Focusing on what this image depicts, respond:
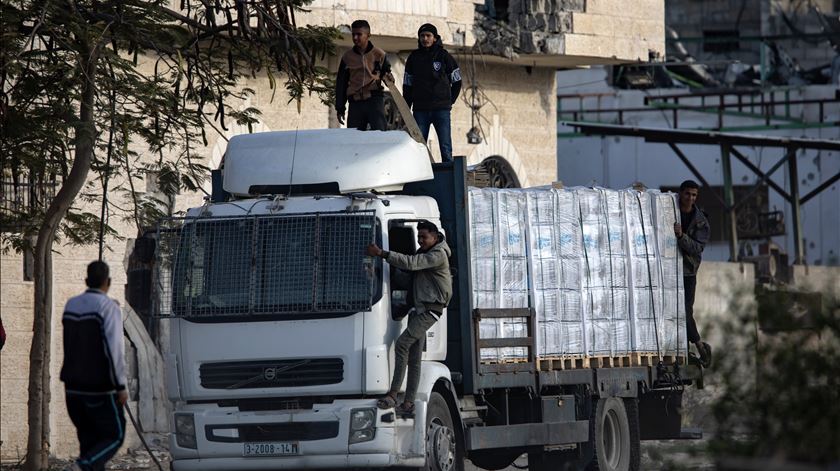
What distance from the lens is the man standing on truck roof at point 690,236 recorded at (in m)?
15.9

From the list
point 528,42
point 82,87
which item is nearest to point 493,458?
point 82,87

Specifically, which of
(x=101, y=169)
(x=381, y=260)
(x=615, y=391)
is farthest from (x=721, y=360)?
(x=101, y=169)

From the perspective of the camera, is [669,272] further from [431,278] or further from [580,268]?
[431,278]

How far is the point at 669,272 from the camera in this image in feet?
51.6

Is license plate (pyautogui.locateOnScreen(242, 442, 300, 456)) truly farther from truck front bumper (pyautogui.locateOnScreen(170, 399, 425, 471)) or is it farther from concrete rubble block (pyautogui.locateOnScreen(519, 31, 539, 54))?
concrete rubble block (pyautogui.locateOnScreen(519, 31, 539, 54))

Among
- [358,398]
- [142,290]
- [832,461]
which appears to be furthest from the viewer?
[142,290]

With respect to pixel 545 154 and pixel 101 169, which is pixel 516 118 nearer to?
pixel 545 154

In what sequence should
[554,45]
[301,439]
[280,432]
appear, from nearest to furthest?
[301,439] → [280,432] → [554,45]

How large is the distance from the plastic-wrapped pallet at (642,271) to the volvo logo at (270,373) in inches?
160

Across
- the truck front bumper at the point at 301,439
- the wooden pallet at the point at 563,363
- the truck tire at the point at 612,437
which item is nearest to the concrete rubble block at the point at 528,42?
the truck tire at the point at 612,437

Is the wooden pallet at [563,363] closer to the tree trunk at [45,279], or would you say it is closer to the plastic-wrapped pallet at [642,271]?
the plastic-wrapped pallet at [642,271]

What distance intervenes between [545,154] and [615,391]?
11.2 meters

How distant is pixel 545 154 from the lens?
26.2m

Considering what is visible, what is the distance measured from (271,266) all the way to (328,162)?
104cm
